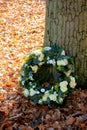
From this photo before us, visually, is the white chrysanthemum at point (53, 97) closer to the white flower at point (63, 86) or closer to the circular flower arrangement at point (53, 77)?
the circular flower arrangement at point (53, 77)

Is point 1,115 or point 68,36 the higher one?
point 68,36

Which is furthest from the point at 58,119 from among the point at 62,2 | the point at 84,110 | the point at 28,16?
the point at 28,16

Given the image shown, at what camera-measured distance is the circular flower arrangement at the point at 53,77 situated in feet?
12.3

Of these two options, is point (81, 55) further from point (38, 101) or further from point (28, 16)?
point (28, 16)

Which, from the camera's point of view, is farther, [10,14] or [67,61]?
[10,14]

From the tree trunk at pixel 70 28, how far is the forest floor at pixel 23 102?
0.41 metres

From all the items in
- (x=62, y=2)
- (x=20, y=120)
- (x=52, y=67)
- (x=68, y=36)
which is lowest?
(x=20, y=120)

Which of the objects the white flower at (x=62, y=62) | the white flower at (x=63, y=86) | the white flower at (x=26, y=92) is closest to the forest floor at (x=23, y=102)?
the white flower at (x=26, y=92)

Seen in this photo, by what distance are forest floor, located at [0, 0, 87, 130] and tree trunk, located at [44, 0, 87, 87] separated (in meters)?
0.41

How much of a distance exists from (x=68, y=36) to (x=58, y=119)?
0.90 metres

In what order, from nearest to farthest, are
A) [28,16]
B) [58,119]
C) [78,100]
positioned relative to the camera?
[58,119] < [78,100] < [28,16]

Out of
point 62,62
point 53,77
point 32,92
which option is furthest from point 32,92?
point 62,62

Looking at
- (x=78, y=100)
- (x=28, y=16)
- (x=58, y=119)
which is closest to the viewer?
(x=58, y=119)

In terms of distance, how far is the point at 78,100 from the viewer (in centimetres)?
387
